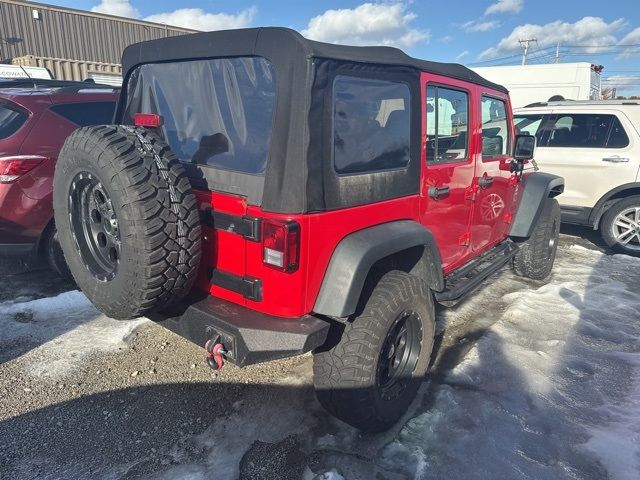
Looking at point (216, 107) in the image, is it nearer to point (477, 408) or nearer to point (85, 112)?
point (477, 408)

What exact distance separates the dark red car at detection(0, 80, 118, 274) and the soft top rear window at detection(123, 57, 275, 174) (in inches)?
69.3

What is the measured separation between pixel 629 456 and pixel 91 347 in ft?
11.4

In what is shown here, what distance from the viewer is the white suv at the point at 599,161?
604 cm

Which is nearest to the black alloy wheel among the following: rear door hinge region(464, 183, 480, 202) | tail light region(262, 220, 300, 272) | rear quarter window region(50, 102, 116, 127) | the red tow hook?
the red tow hook

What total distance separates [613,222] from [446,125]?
4511 millimetres

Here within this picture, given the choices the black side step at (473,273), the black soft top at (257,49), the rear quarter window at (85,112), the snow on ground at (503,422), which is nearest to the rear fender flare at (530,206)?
the black side step at (473,273)

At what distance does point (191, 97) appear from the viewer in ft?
8.28

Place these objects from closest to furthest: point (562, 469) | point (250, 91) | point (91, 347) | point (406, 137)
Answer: point (250, 91), point (562, 469), point (406, 137), point (91, 347)

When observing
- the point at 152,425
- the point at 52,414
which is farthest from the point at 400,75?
the point at 52,414

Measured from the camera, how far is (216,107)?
2393 mm

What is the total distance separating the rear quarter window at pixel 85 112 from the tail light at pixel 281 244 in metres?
2.93

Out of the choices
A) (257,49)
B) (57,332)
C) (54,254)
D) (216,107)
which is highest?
(257,49)

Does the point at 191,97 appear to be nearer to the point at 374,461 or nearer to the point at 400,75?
the point at 400,75

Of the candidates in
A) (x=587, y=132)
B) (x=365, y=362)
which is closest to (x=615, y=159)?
(x=587, y=132)
